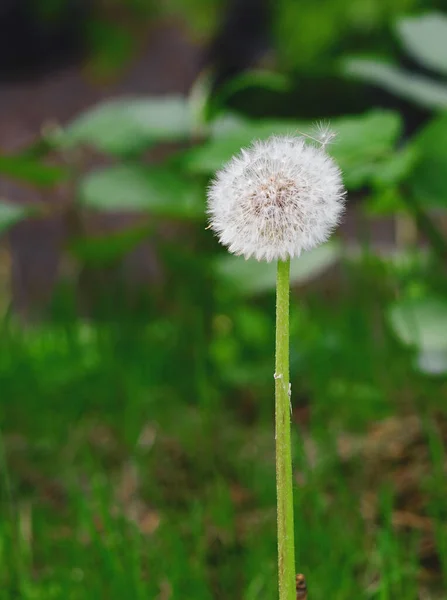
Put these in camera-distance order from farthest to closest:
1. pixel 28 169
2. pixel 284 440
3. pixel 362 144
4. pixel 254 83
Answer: pixel 28 169, pixel 254 83, pixel 362 144, pixel 284 440

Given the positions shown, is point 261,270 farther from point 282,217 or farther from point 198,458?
point 282,217

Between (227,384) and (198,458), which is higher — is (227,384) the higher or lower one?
the higher one

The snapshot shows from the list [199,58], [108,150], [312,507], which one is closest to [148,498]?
[312,507]

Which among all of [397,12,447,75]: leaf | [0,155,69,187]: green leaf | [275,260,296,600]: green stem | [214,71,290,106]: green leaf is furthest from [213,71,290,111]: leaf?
[275,260,296,600]: green stem

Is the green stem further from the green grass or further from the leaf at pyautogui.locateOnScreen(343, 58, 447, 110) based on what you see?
the leaf at pyautogui.locateOnScreen(343, 58, 447, 110)

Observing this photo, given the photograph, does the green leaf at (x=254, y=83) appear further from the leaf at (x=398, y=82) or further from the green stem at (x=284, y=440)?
the green stem at (x=284, y=440)

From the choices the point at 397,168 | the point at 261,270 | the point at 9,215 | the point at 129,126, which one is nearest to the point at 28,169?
the point at 129,126

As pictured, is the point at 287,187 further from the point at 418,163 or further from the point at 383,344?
the point at 383,344

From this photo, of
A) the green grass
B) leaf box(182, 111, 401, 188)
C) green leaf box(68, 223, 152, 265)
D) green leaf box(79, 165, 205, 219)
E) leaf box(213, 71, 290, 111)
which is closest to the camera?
the green grass
